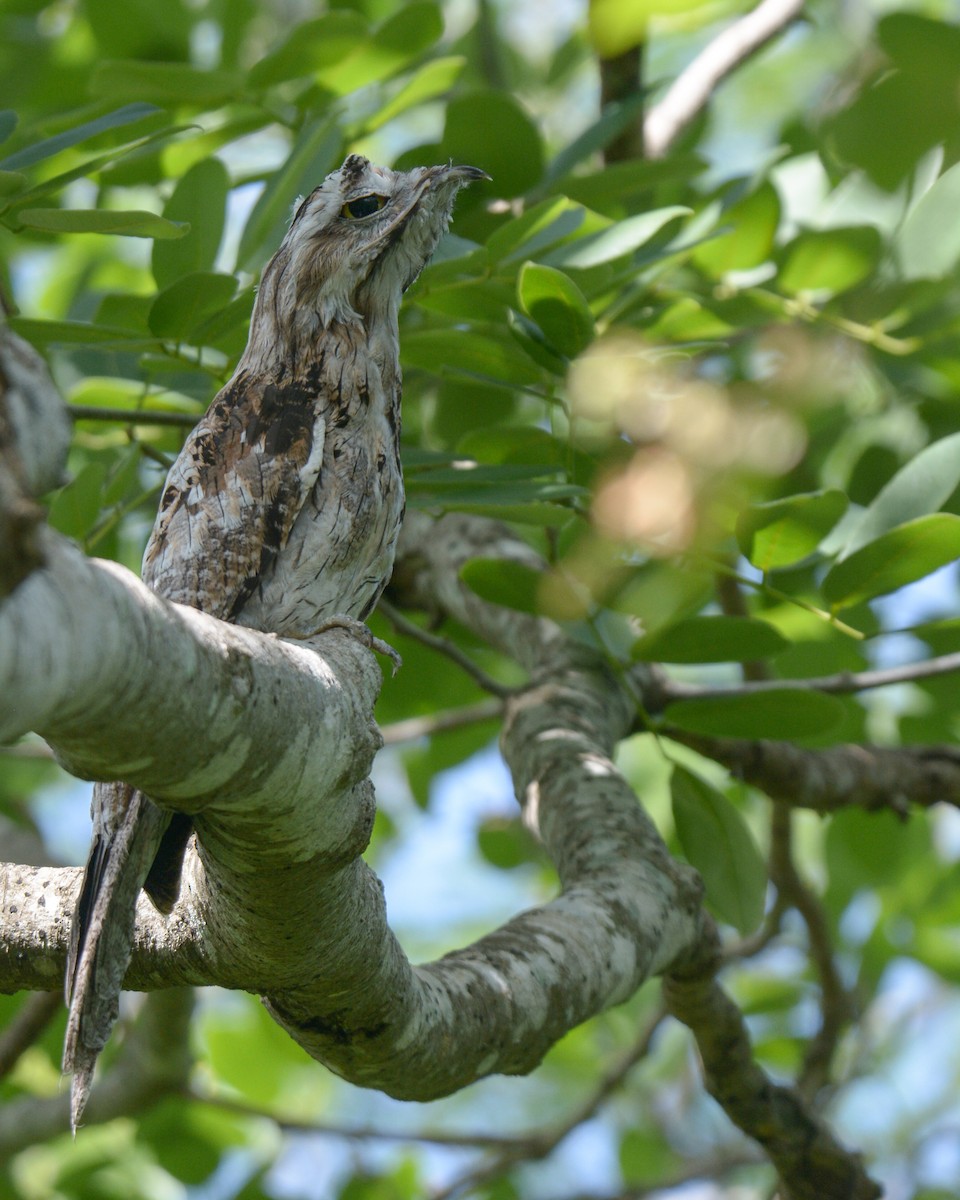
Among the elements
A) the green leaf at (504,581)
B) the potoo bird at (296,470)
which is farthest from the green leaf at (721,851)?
the potoo bird at (296,470)

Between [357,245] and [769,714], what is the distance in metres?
1.24

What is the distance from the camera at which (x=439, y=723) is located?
3.84 m

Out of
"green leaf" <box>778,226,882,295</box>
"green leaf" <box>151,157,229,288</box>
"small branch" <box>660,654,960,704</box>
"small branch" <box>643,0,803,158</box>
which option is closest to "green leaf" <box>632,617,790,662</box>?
"small branch" <box>660,654,960,704</box>

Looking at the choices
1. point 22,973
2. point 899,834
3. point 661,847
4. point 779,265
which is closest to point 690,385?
point 779,265

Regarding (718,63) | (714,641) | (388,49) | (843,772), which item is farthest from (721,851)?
(718,63)

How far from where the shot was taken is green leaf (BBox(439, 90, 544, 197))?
2.83 meters

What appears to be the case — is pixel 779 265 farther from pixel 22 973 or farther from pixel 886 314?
pixel 22 973

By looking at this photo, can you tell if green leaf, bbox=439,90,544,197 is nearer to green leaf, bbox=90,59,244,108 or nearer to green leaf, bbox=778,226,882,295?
green leaf, bbox=90,59,244,108

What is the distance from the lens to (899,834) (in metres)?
3.68

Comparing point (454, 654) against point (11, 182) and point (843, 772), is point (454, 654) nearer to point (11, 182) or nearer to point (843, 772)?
point (843, 772)

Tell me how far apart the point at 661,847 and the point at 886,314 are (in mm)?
1334

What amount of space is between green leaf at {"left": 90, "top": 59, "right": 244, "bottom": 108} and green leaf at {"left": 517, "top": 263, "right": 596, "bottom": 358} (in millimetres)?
953

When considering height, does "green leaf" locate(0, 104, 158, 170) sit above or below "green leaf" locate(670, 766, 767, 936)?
above

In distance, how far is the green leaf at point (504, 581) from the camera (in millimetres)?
2553
